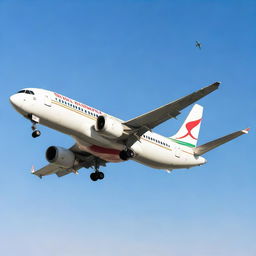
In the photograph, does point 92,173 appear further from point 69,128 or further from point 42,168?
point 69,128

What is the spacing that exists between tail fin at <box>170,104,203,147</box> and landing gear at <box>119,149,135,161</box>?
723 cm

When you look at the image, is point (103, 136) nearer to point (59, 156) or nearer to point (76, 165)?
point (59, 156)

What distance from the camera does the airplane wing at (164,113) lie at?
36.8m

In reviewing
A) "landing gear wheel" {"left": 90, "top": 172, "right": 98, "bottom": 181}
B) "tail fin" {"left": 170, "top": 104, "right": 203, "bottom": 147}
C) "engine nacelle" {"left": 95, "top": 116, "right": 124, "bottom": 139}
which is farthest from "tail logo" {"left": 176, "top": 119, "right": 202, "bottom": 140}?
"engine nacelle" {"left": 95, "top": 116, "right": 124, "bottom": 139}

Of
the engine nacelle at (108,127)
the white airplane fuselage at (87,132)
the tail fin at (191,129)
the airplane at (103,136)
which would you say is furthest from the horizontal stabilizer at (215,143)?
the engine nacelle at (108,127)

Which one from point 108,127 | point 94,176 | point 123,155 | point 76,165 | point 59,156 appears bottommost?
point 94,176

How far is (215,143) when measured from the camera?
143 ft

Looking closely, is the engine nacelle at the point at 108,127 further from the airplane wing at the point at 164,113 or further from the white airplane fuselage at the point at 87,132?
the airplane wing at the point at 164,113

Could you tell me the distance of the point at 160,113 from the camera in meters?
39.8

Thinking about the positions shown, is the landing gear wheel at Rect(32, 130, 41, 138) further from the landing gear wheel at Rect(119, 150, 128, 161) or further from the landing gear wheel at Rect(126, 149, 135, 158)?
the landing gear wheel at Rect(126, 149, 135, 158)

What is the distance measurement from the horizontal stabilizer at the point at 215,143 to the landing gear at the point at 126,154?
722 cm

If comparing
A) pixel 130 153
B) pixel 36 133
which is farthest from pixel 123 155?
pixel 36 133

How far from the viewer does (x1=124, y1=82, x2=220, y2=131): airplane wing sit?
36.8 meters

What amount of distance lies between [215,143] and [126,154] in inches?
311
